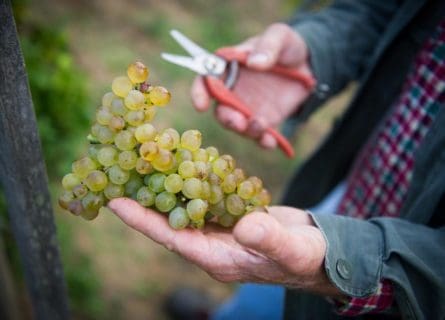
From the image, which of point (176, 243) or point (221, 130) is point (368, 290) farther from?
point (221, 130)

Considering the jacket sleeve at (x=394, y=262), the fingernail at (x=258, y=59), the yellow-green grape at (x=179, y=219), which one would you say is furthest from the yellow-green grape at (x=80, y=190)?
the fingernail at (x=258, y=59)

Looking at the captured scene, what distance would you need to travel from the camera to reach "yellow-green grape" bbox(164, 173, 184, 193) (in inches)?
43.4

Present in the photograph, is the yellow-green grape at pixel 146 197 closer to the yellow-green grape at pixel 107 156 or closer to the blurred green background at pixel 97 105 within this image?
the yellow-green grape at pixel 107 156

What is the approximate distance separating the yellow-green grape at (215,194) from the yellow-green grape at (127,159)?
0.19 m

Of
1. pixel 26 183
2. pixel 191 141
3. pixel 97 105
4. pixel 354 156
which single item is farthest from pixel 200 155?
pixel 97 105

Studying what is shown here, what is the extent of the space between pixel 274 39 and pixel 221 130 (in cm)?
233

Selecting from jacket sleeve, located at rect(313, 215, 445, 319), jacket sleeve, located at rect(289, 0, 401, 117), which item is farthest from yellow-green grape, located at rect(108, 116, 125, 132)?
jacket sleeve, located at rect(289, 0, 401, 117)

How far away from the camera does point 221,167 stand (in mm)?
1158

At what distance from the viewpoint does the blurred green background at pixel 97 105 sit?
2525 mm

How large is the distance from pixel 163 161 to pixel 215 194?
15 centimetres

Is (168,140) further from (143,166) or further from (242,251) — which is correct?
(242,251)

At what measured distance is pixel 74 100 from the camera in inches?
101

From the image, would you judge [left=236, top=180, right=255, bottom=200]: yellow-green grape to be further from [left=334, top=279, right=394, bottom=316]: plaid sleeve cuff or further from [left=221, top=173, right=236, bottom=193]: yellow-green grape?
[left=334, top=279, right=394, bottom=316]: plaid sleeve cuff

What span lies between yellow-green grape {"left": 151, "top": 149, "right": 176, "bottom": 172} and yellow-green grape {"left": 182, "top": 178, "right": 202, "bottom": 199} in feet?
0.18
